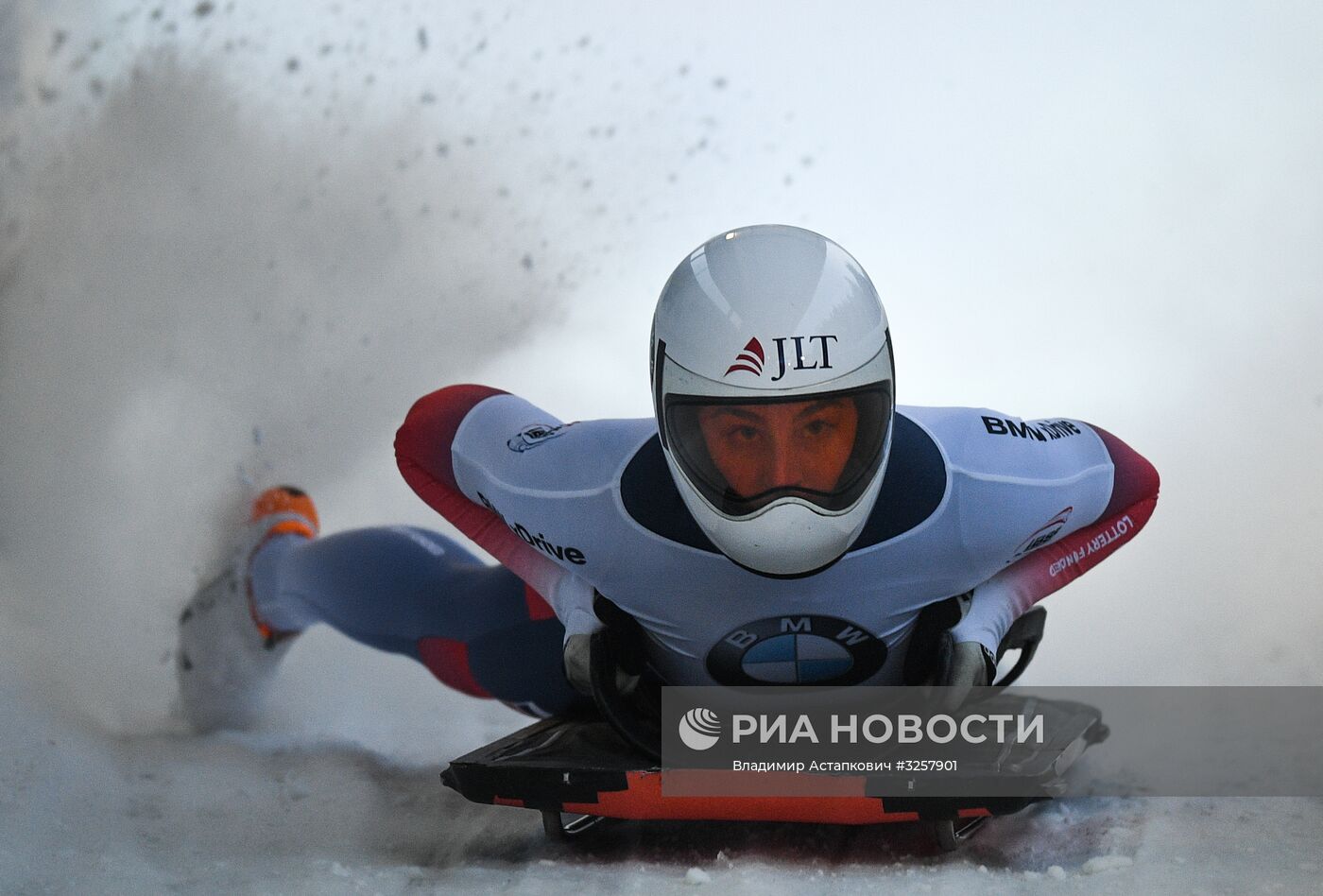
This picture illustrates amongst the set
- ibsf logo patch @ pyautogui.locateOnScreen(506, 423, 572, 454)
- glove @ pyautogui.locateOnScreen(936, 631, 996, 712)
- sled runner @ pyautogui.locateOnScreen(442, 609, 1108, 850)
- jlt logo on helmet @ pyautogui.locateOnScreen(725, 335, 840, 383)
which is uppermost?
ibsf logo patch @ pyautogui.locateOnScreen(506, 423, 572, 454)

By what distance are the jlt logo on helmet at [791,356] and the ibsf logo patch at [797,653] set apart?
586 millimetres

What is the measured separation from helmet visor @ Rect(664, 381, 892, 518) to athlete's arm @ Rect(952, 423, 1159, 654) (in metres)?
0.60

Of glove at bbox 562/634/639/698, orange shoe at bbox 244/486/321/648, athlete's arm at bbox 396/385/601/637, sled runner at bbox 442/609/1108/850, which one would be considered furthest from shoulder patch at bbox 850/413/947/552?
orange shoe at bbox 244/486/321/648

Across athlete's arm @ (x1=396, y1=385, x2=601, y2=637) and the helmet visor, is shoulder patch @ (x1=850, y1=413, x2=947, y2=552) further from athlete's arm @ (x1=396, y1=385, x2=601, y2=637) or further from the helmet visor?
athlete's arm @ (x1=396, y1=385, x2=601, y2=637)

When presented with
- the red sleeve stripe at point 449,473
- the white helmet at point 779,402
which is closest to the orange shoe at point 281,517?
the red sleeve stripe at point 449,473

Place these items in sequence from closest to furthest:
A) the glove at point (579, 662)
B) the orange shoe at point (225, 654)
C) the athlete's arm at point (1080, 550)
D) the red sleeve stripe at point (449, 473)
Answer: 1. the glove at point (579, 662)
2. the athlete's arm at point (1080, 550)
3. the red sleeve stripe at point (449, 473)
4. the orange shoe at point (225, 654)

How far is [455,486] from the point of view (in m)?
3.34

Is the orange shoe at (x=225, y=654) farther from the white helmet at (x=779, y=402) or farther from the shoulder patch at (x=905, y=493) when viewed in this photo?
the shoulder patch at (x=905, y=493)

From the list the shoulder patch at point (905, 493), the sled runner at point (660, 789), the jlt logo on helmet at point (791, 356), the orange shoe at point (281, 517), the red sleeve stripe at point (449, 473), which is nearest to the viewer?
the jlt logo on helmet at point (791, 356)

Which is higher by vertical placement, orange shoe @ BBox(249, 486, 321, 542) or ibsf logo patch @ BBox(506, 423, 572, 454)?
orange shoe @ BBox(249, 486, 321, 542)

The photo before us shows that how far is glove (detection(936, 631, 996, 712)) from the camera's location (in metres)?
2.81

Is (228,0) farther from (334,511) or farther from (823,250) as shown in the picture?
(823,250)

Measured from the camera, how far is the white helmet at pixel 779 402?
2510mm

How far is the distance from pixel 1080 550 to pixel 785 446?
1.01m
